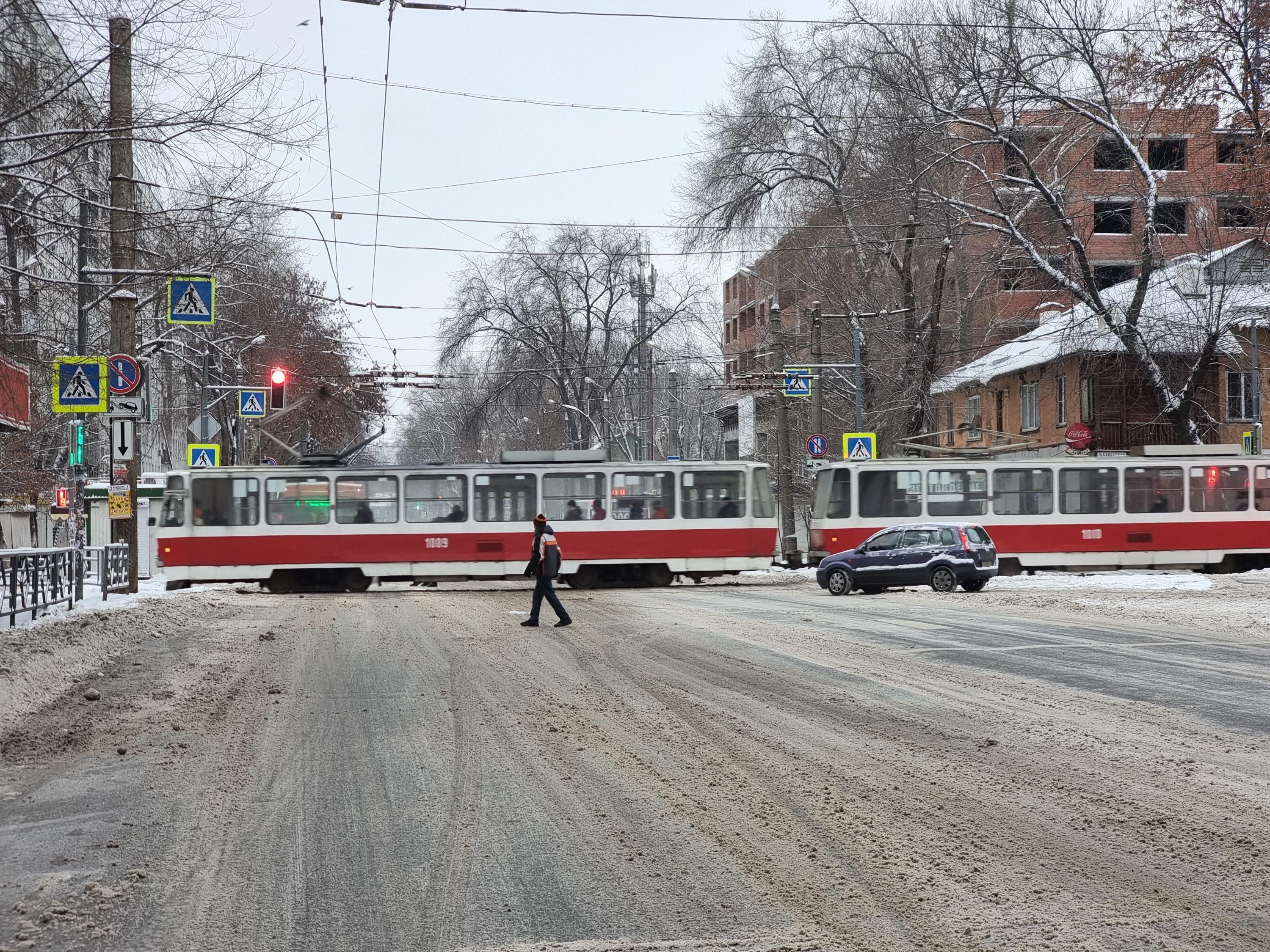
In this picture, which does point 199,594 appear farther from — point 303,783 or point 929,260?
point 929,260

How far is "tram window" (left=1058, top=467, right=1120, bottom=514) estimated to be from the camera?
33719 millimetres

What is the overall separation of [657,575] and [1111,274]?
4333 centimetres

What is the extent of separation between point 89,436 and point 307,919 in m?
46.6

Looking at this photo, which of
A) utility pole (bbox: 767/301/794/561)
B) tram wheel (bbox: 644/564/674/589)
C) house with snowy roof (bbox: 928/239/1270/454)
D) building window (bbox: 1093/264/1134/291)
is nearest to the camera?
tram wheel (bbox: 644/564/674/589)

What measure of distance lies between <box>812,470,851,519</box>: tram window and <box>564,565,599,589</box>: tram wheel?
21.1 ft

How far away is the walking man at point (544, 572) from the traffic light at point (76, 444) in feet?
66.3

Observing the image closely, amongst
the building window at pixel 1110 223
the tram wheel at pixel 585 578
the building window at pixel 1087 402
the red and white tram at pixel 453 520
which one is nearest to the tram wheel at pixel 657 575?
the red and white tram at pixel 453 520

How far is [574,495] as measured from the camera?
31.2 meters

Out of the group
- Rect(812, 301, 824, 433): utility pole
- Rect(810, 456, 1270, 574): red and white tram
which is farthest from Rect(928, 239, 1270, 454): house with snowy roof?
Rect(812, 301, 824, 433): utility pole

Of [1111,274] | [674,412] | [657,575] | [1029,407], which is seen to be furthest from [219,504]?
[1111,274]

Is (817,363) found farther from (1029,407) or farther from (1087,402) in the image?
(1029,407)

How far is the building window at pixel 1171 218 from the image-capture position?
3984 centimetres

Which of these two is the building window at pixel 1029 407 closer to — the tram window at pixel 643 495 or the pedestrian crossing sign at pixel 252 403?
the tram window at pixel 643 495

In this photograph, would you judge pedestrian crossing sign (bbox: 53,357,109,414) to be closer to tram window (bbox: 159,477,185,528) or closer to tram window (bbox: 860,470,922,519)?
tram window (bbox: 159,477,185,528)
